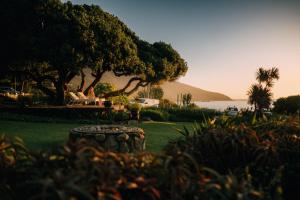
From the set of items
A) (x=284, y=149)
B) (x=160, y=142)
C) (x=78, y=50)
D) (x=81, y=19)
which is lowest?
(x=160, y=142)

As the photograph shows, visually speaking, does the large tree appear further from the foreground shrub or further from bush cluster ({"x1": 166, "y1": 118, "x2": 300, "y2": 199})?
the foreground shrub

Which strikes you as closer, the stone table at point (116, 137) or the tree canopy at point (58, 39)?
the stone table at point (116, 137)

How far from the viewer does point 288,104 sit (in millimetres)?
31203

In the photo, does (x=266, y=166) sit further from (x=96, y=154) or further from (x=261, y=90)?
(x=261, y=90)

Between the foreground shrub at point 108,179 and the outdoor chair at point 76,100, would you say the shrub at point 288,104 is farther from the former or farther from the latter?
the foreground shrub at point 108,179

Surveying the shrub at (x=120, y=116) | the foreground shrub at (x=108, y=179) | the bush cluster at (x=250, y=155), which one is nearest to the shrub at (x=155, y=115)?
the shrub at (x=120, y=116)

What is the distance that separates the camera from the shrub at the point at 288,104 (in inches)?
1192

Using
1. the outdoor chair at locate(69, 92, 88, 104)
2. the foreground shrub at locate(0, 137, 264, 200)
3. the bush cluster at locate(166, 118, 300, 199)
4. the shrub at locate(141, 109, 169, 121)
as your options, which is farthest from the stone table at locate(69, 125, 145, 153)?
the outdoor chair at locate(69, 92, 88, 104)

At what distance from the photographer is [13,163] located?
2418 mm

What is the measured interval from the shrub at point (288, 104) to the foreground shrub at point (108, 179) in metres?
30.3

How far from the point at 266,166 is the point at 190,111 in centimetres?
2741

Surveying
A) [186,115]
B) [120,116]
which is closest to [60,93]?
[120,116]

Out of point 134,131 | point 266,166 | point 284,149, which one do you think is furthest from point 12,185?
point 134,131

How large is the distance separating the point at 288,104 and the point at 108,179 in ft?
107
